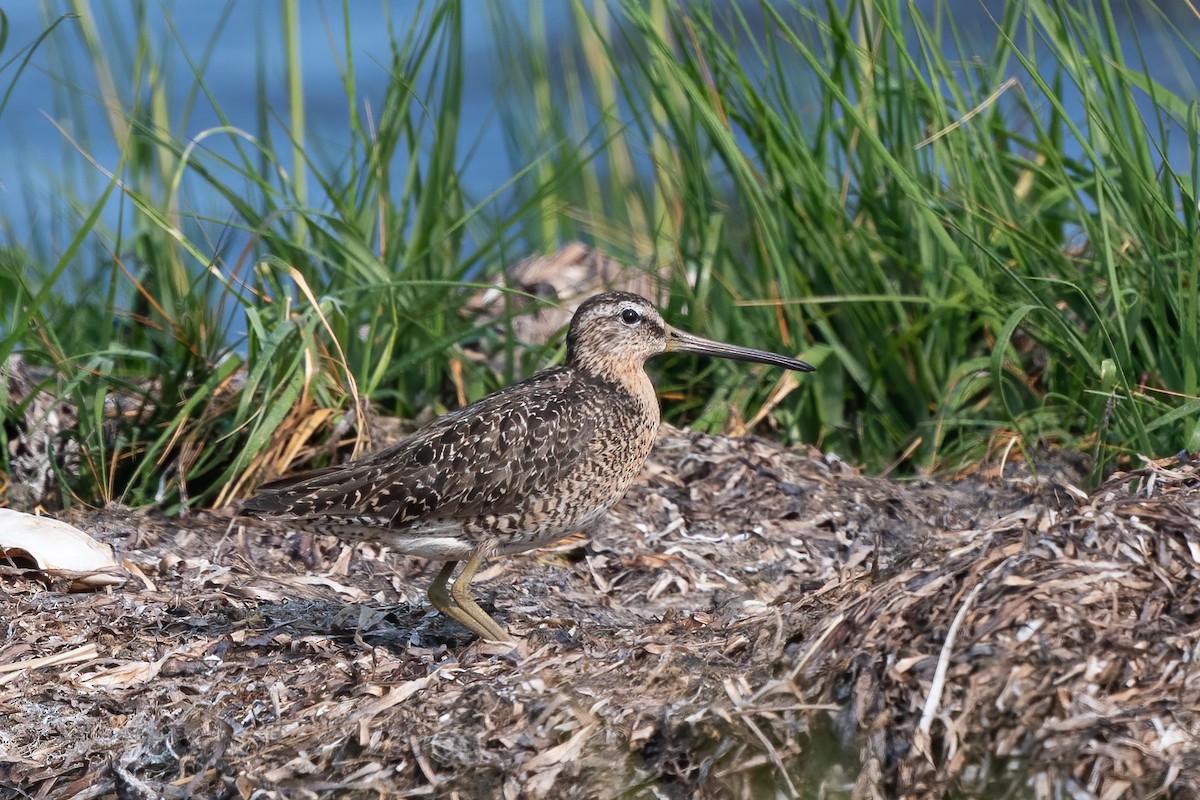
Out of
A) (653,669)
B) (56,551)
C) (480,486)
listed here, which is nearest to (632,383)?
(480,486)

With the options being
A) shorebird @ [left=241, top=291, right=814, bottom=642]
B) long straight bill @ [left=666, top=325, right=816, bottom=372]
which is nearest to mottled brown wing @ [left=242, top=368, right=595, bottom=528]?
shorebird @ [left=241, top=291, right=814, bottom=642]

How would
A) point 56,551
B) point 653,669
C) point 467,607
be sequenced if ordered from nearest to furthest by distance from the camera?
point 653,669
point 467,607
point 56,551

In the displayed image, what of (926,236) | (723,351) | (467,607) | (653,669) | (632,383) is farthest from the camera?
(926,236)

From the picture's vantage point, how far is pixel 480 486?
4.60 meters

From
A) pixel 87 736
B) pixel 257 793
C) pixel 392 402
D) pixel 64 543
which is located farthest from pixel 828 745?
pixel 392 402

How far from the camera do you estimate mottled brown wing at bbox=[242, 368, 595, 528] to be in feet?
14.9

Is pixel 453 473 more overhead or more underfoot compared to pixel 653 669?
more overhead

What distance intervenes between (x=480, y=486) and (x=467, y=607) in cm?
38

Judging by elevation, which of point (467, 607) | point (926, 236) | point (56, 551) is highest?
point (926, 236)

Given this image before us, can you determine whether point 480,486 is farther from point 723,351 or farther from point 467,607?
point 723,351

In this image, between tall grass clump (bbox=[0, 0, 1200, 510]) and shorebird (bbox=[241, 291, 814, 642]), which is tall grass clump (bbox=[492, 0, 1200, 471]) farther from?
shorebird (bbox=[241, 291, 814, 642])

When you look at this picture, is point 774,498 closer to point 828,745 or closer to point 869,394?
point 869,394

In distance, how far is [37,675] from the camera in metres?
4.28

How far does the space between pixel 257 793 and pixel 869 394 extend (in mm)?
3304
